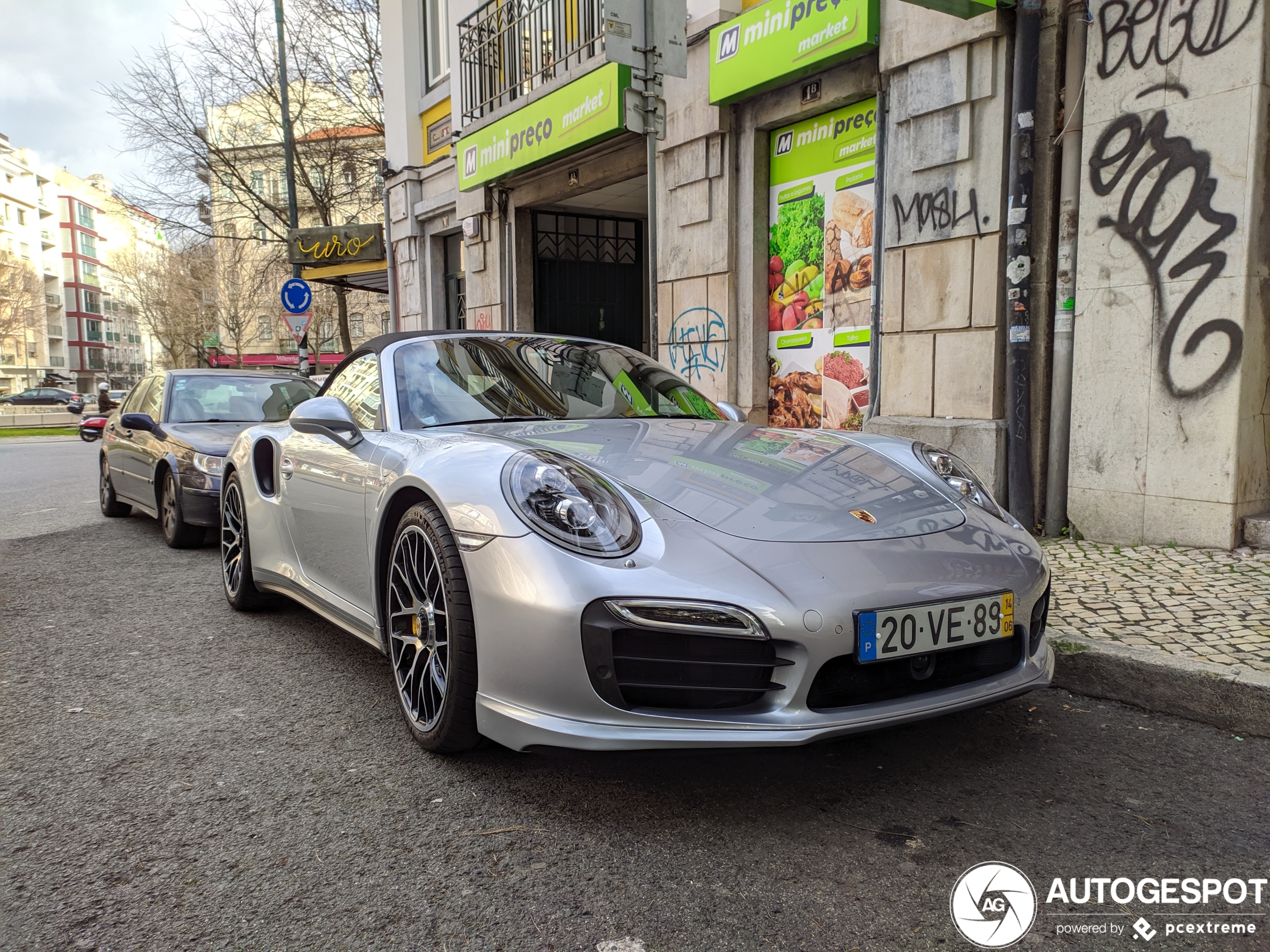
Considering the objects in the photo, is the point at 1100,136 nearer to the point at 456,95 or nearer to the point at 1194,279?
the point at 1194,279

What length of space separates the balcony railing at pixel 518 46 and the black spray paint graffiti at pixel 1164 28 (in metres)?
5.58

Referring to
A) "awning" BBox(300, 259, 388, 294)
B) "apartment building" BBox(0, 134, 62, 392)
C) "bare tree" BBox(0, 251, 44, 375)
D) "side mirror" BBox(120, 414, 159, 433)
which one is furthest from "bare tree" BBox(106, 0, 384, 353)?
"apartment building" BBox(0, 134, 62, 392)

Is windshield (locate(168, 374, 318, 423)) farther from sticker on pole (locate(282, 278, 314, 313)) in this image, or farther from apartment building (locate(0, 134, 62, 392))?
apartment building (locate(0, 134, 62, 392))

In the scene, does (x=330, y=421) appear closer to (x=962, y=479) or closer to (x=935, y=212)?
(x=962, y=479)

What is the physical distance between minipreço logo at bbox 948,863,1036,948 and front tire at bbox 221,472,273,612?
3472mm

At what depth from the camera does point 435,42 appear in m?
15.1

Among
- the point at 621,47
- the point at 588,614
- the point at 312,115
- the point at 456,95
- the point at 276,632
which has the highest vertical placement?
the point at 312,115

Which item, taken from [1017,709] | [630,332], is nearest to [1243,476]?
[1017,709]

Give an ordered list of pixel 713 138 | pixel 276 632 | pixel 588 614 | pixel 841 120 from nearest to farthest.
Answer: pixel 588 614
pixel 276 632
pixel 841 120
pixel 713 138

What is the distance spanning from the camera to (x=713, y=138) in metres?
8.54

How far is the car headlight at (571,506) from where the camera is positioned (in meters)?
2.28

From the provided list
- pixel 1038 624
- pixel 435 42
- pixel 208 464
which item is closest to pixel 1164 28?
pixel 1038 624

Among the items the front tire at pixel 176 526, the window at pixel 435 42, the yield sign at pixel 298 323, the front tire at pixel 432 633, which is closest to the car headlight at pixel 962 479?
the front tire at pixel 432 633

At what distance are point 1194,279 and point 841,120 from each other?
11.3 ft
